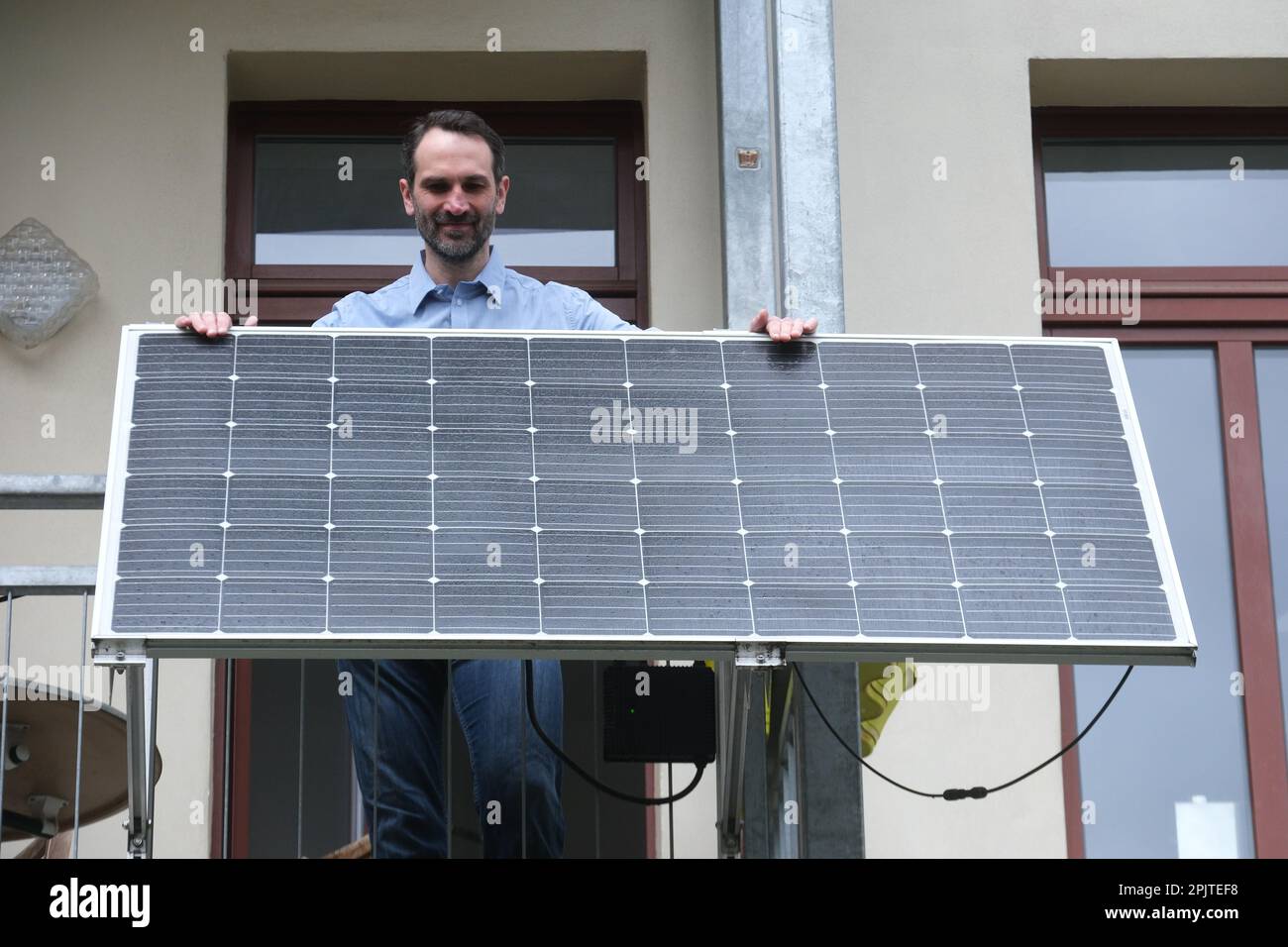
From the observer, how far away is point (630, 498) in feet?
16.2

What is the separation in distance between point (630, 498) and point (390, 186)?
3907mm

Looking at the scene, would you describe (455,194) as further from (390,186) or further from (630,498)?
(390,186)

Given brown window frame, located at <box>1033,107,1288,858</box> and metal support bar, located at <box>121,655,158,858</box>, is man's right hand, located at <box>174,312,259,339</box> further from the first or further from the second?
brown window frame, located at <box>1033,107,1288,858</box>

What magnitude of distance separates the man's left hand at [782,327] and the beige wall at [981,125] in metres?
2.62

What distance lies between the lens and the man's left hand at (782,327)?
5277 millimetres

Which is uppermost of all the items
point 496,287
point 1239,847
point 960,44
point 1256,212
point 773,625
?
point 960,44

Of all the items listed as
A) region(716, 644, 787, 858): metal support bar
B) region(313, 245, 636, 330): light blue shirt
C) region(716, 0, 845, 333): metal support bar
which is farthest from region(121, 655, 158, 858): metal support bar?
region(716, 0, 845, 333): metal support bar

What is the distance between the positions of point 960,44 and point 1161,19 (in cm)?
85

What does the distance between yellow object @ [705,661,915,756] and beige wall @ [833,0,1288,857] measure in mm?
1098

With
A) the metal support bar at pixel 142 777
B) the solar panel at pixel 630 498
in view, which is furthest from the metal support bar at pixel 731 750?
the metal support bar at pixel 142 777

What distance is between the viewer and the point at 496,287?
19.3 feet
